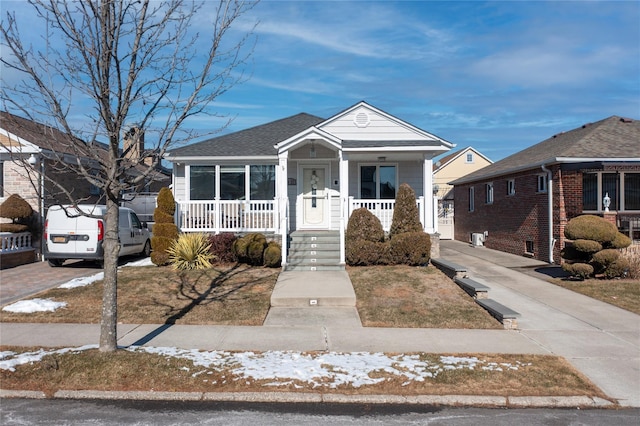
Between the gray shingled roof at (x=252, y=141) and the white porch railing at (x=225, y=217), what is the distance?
1.99m

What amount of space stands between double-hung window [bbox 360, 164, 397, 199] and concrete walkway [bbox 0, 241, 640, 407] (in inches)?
275

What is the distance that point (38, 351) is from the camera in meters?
6.46

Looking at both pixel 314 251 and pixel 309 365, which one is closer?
pixel 309 365

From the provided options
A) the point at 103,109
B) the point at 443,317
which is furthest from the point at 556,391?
the point at 103,109

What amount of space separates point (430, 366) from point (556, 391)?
1.46 m

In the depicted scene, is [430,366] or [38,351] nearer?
[430,366]

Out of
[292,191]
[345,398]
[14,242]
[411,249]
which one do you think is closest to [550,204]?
[411,249]

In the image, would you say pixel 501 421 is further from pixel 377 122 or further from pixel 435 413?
pixel 377 122

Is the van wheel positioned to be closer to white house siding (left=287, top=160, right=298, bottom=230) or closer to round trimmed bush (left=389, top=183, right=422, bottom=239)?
white house siding (left=287, top=160, right=298, bottom=230)

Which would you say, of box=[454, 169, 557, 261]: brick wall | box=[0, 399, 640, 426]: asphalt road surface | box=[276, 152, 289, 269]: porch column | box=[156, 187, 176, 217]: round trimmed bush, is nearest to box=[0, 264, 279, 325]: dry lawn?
box=[276, 152, 289, 269]: porch column

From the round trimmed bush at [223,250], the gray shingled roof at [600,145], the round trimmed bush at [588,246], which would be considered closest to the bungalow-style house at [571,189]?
the gray shingled roof at [600,145]

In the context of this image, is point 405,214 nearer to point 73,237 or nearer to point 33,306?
point 33,306

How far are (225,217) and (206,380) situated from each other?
384 inches

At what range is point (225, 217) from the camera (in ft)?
48.9
